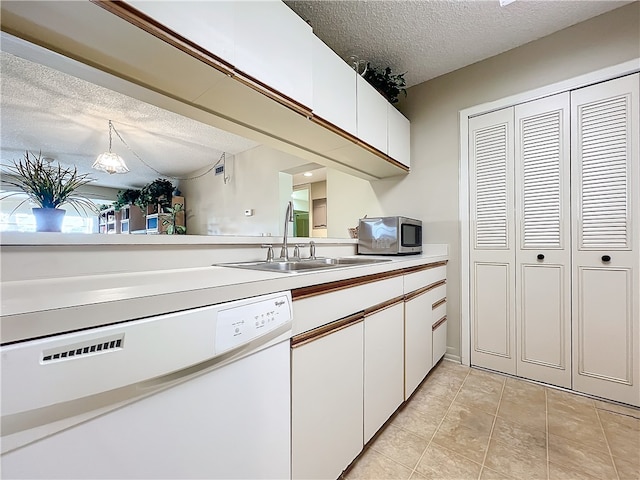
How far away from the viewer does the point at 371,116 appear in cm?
196

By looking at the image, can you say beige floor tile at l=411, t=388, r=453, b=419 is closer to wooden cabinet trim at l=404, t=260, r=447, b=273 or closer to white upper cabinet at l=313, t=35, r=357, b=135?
wooden cabinet trim at l=404, t=260, r=447, b=273

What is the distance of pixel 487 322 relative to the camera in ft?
7.25

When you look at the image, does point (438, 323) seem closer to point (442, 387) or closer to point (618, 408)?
point (442, 387)

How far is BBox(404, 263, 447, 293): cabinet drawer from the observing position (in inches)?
65.4

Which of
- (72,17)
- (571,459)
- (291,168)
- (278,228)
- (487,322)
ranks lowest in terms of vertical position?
(571,459)

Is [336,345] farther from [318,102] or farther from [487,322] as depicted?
[487,322]

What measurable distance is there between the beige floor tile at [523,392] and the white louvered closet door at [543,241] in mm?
76

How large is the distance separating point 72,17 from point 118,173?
19.5 inches

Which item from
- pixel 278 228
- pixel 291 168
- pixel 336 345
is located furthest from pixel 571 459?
pixel 291 168

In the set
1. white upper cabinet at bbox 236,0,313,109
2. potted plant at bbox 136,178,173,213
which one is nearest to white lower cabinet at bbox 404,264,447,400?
white upper cabinet at bbox 236,0,313,109

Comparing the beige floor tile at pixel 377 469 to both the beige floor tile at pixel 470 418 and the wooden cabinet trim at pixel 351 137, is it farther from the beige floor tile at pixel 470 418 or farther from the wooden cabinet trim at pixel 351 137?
the wooden cabinet trim at pixel 351 137

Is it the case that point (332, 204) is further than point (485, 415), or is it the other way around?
point (332, 204)

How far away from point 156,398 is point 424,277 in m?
1.72

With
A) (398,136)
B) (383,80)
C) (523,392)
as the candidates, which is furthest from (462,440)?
(383,80)
